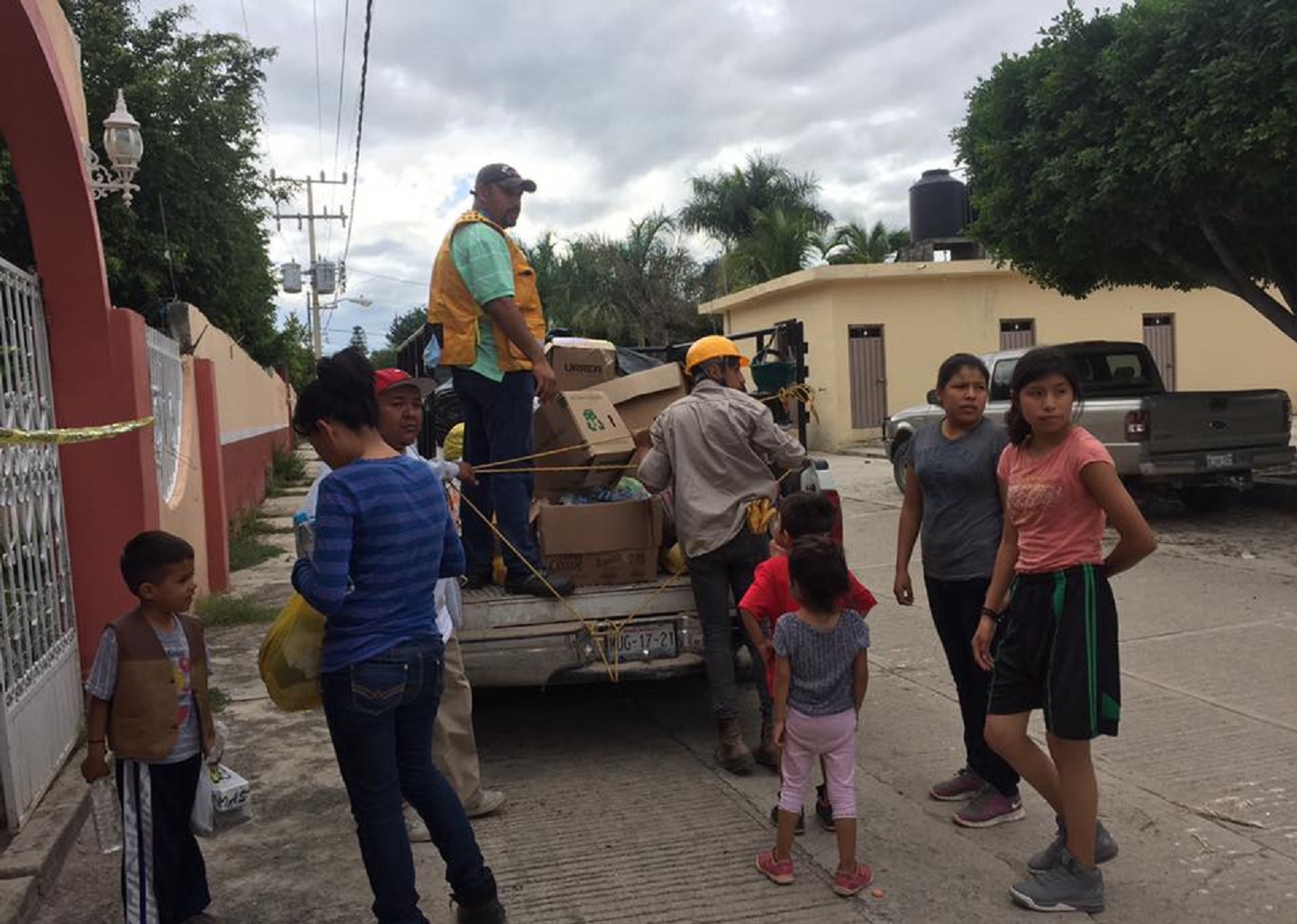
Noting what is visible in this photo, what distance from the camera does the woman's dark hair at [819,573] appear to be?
11.1ft

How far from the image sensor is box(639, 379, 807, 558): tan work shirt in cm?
441

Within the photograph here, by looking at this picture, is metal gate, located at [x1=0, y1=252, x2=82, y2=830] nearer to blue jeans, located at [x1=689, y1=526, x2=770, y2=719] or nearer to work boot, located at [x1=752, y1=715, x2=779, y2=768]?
blue jeans, located at [x1=689, y1=526, x2=770, y2=719]

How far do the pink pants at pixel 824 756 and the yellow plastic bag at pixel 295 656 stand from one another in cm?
155

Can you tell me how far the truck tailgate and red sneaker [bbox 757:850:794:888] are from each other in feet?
26.4

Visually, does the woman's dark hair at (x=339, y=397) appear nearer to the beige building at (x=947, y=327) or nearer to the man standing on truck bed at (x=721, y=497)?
the man standing on truck bed at (x=721, y=497)

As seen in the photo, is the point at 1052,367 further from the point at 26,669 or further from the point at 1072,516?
the point at 26,669

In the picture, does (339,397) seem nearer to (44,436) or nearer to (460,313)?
(44,436)

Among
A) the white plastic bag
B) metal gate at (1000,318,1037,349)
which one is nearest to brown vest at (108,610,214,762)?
the white plastic bag

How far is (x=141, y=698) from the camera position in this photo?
2994mm

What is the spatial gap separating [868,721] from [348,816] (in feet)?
8.28

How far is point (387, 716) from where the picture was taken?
2.80 meters

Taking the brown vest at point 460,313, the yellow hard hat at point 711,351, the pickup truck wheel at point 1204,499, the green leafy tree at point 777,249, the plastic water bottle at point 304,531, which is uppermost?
the green leafy tree at point 777,249

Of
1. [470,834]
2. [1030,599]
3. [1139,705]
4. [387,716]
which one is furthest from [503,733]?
[1139,705]

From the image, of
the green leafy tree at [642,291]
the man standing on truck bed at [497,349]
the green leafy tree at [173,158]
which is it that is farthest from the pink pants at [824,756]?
the green leafy tree at [642,291]
